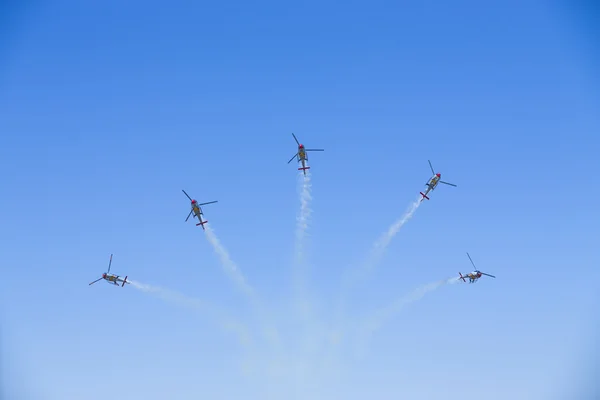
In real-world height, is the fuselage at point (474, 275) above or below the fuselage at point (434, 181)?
below

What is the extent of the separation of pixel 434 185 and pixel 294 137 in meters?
39.1

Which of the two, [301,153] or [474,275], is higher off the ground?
[301,153]

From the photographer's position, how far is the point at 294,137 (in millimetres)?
133375

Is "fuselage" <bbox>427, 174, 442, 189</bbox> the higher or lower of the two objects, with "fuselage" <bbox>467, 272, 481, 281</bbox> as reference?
higher

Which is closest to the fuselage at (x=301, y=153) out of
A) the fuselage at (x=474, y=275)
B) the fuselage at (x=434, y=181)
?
the fuselage at (x=434, y=181)

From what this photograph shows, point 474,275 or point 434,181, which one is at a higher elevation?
point 434,181

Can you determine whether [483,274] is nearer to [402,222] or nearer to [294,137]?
[402,222]

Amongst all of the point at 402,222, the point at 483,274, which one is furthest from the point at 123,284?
the point at 483,274

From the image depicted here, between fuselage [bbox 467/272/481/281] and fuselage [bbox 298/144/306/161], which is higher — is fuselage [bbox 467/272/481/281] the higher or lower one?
the lower one

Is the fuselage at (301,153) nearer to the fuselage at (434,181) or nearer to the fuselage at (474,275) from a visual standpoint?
the fuselage at (434,181)

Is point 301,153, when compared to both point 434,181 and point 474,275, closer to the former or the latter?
point 434,181

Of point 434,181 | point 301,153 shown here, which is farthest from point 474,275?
point 301,153

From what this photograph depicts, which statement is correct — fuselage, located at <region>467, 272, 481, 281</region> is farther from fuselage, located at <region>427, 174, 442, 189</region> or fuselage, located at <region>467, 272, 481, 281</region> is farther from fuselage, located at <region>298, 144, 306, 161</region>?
fuselage, located at <region>298, 144, 306, 161</region>

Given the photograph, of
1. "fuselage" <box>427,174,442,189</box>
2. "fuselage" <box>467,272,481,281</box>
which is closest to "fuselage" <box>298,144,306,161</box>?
"fuselage" <box>427,174,442,189</box>
